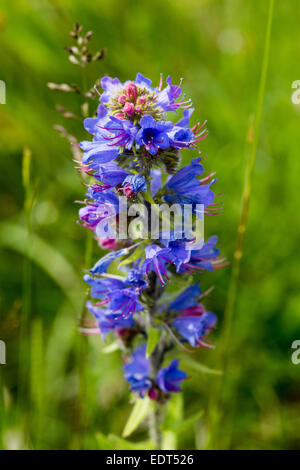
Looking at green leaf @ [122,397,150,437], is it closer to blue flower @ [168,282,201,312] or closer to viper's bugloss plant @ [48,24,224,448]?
viper's bugloss plant @ [48,24,224,448]

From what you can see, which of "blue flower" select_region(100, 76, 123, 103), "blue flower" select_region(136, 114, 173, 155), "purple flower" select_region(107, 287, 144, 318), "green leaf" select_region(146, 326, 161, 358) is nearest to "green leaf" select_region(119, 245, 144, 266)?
"purple flower" select_region(107, 287, 144, 318)

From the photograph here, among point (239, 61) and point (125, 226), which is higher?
point (239, 61)

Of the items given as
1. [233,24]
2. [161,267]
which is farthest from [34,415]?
[233,24]

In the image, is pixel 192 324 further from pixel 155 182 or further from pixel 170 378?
pixel 155 182

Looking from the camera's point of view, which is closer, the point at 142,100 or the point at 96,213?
the point at 142,100

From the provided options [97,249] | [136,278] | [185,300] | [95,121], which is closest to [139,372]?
[185,300]
